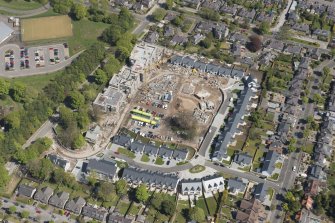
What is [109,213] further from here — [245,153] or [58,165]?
[245,153]

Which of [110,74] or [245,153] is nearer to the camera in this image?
[245,153]

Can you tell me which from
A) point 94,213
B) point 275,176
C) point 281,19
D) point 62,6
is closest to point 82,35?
point 62,6

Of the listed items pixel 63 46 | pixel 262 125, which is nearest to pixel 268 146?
pixel 262 125

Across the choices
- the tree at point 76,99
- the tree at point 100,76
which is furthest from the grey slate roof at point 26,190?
the tree at point 100,76

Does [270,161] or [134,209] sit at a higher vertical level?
[270,161]

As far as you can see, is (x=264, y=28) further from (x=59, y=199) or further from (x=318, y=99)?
(x=59, y=199)

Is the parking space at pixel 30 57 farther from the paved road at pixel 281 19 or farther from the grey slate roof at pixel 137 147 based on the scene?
the paved road at pixel 281 19

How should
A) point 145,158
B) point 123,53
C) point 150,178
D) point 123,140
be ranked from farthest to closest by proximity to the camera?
point 123,53 < point 123,140 < point 145,158 < point 150,178
